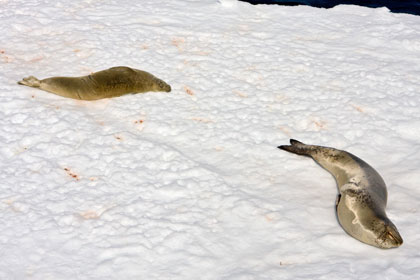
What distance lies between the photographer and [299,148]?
182 inches

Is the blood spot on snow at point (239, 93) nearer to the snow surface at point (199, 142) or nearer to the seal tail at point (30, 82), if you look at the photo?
the snow surface at point (199, 142)

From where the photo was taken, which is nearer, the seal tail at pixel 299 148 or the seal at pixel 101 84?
the seal tail at pixel 299 148

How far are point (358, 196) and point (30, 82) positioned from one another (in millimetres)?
3780

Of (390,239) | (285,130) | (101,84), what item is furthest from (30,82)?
(390,239)

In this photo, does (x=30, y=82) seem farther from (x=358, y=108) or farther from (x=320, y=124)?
(x=358, y=108)

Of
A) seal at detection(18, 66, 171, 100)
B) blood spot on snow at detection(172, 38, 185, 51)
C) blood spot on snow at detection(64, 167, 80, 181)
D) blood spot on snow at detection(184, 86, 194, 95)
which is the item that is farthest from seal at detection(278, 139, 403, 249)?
blood spot on snow at detection(172, 38, 185, 51)

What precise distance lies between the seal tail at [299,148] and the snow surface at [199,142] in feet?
0.30

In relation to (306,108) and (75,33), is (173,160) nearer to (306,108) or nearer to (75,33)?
(306,108)

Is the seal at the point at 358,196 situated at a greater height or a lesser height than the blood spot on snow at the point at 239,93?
lesser

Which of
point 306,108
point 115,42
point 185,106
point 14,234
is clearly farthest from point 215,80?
point 14,234

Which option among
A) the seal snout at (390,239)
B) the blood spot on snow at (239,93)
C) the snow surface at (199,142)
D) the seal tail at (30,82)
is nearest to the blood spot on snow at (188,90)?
the snow surface at (199,142)

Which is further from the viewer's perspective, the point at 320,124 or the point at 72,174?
the point at 320,124

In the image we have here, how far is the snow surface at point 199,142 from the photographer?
329cm

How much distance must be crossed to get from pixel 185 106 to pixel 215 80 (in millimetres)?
762
